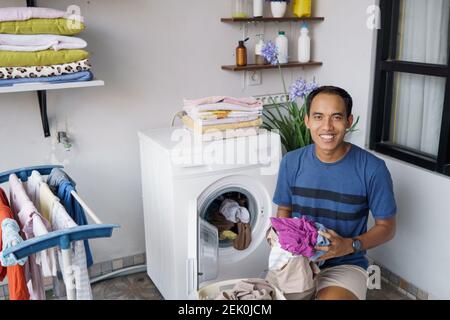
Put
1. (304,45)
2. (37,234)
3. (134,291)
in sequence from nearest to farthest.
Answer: (37,234) → (134,291) → (304,45)

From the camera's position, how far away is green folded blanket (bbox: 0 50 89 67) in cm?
196

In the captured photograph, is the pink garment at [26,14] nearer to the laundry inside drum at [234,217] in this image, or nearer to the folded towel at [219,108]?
the folded towel at [219,108]

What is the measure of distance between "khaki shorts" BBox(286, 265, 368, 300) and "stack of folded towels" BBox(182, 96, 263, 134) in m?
0.86

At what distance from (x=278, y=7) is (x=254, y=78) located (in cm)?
43

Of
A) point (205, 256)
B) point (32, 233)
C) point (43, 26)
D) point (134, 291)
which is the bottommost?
point (134, 291)

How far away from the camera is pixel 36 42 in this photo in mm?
2016

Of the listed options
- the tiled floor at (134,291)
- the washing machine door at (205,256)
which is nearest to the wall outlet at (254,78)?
the washing machine door at (205,256)

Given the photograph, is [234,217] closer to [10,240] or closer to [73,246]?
[73,246]

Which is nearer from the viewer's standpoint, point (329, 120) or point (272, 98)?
point (329, 120)

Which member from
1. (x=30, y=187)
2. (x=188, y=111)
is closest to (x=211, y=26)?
(x=188, y=111)

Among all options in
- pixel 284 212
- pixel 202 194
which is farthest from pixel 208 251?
pixel 284 212

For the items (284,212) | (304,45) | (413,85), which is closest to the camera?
(284,212)

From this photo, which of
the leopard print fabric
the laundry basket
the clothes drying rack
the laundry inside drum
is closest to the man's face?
the laundry basket

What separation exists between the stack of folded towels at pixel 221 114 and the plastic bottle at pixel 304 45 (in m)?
0.65
